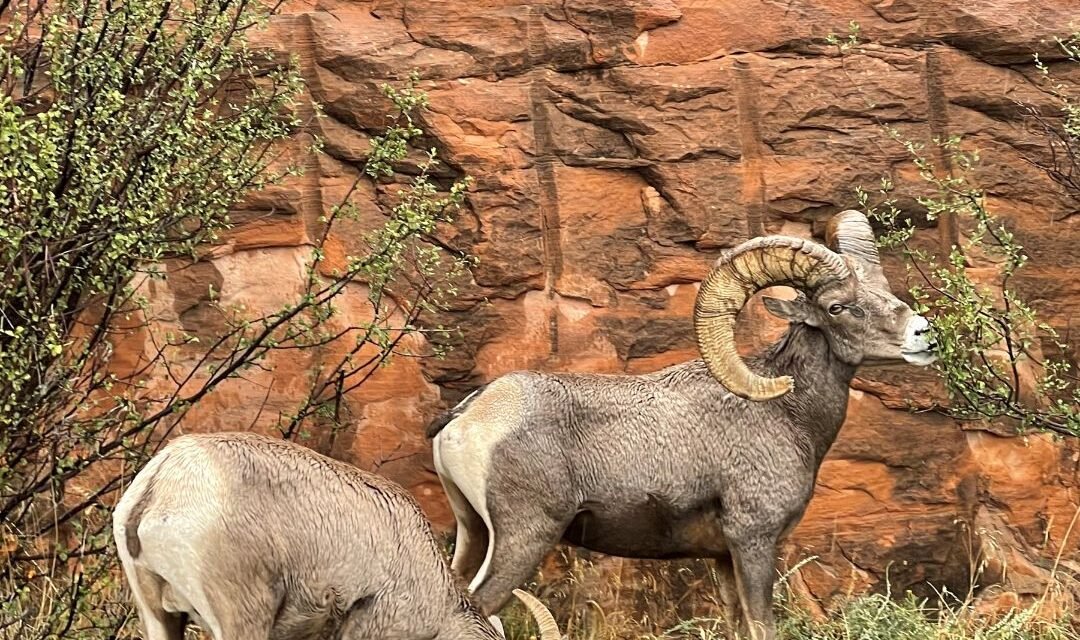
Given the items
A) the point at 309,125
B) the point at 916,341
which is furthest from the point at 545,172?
the point at 916,341

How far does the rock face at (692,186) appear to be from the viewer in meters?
8.77

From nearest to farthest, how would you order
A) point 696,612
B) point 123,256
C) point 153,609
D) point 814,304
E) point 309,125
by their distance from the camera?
point 153,609 → point 123,256 → point 814,304 → point 696,612 → point 309,125

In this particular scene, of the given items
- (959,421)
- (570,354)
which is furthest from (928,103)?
(570,354)

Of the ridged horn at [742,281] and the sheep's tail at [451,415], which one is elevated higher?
the ridged horn at [742,281]

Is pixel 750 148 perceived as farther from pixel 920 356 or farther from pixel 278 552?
pixel 278 552

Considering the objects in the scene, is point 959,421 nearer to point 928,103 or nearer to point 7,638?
point 928,103

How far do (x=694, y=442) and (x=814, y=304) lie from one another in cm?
87

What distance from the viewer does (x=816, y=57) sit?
29.3ft

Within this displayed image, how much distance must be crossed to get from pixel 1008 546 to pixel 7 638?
520cm

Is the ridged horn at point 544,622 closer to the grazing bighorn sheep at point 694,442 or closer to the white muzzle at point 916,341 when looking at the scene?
the grazing bighorn sheep at point 694,442

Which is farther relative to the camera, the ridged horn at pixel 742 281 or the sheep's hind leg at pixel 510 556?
the ridged horn at pixel 742 281

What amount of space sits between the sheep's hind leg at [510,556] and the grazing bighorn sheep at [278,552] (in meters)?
0.88

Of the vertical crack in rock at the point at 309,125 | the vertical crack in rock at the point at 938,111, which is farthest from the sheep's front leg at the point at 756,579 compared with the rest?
the vertical crack in rock at the point at 309,125

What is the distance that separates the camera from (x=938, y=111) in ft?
29.5
